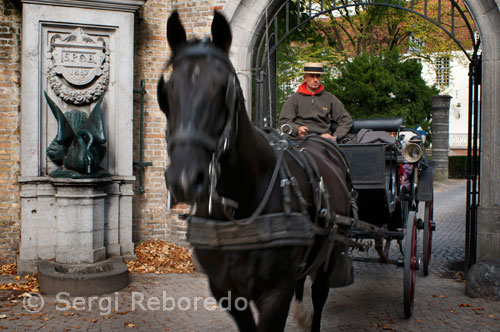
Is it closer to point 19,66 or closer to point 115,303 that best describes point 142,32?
point 19,66

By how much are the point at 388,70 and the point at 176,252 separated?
19.2 m

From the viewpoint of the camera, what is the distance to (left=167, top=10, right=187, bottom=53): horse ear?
2.36 metres

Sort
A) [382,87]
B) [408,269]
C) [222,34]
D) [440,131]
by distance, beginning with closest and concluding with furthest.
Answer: [222,34], [408,269], [382,87], [440,131]

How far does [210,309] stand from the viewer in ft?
18.3

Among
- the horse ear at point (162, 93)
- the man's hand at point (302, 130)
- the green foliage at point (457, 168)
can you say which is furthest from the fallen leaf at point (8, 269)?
the green foliage at point (457, 168)

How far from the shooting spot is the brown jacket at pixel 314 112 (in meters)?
5.63

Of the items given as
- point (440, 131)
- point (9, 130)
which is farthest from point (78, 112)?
point (440, 131)

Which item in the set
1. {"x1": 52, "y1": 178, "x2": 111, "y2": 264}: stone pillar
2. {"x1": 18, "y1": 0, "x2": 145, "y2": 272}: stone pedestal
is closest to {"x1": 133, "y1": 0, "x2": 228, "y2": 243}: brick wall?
{"x1": 18, "y1": 0, "x2": 145, "y2": 272}: stone pedestal

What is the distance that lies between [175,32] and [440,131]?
24814mm

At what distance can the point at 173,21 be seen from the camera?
92.8 inches

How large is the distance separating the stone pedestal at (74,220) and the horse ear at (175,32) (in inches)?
194

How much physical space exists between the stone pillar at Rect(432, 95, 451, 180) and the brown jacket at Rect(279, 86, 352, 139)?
65.1ft

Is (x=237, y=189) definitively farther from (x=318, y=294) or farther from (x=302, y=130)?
(x=302, y=130)

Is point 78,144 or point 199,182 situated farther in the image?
point 78,144
